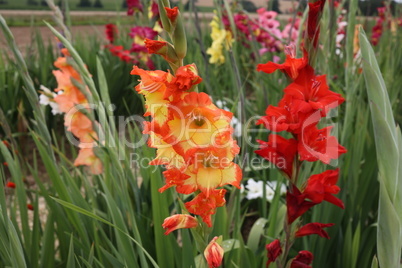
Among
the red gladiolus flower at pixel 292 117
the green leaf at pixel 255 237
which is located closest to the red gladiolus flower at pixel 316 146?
the red gladiolus flower at pixel 292 117

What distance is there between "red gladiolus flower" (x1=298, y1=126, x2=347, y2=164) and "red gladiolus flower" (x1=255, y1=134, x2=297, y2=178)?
0.06ft

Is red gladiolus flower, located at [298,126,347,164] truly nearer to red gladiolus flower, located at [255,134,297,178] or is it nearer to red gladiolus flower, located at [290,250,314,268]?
red gladiolus flower, located at [255,134,297,178]

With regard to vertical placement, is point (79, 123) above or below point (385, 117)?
below

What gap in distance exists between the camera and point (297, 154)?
62cm

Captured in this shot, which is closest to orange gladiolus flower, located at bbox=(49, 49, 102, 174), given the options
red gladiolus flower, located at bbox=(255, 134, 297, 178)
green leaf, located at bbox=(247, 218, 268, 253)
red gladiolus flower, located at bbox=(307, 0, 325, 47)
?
green leaf, located at bbox=(247, 218, 268, 253)

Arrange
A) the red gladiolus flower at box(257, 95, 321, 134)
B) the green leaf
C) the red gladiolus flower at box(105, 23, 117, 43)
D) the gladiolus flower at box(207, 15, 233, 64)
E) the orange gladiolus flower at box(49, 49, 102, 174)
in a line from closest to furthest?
the red gladiolus flower at box(257, 95, 321, 134), the green leaf, the orange gladiolus flower at box(49, 49, 102, 174), the gladiolus flower at box(207, 15, 233, 64), the red gladiolus flower at box(105, 23, 117, 43)

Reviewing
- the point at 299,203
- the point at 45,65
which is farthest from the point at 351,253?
the point at 45,65

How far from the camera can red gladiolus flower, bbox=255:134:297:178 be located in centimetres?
61

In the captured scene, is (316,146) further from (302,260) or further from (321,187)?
(302,260)

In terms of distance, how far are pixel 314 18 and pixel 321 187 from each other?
0.75 feet

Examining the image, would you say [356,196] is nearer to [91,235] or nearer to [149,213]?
[149,213]

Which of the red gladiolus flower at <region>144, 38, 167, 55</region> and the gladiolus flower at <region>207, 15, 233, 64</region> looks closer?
the red gladiolus flower at <region>144, 38, 167, 55</region>

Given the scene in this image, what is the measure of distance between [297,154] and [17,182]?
63 cm

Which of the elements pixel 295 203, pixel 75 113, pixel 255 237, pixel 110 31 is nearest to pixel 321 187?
pixel 295 203
